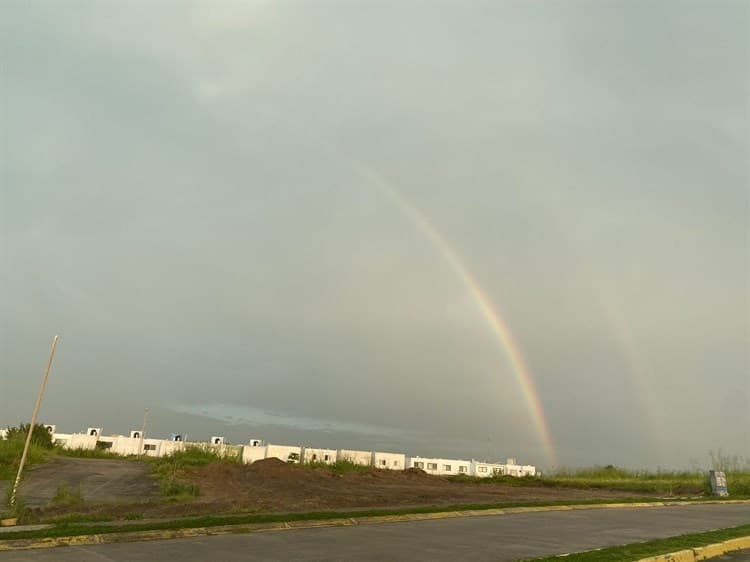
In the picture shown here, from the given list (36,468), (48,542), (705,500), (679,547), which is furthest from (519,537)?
(36,468)

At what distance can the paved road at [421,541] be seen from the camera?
10.3 metres

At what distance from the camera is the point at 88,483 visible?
94.6 feet

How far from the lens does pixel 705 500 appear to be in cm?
2542

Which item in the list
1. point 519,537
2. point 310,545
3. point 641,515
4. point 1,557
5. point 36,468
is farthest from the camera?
point 36,468

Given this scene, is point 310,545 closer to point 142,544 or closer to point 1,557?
point 142,544

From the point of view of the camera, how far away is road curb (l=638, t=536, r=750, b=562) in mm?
9911

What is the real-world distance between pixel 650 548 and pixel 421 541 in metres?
4.27

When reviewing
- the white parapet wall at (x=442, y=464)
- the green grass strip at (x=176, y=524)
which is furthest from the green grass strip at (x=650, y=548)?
the white parapet wall at (x=442, y=464)

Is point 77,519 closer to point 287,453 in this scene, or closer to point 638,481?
point 638,481

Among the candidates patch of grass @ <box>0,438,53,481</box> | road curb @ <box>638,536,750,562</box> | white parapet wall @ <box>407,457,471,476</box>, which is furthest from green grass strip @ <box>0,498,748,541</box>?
white parapet wall @ <box>407,457,471,476</box>

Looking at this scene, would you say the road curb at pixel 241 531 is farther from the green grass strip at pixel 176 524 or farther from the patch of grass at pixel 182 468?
the patch of grass at pixel 182 468

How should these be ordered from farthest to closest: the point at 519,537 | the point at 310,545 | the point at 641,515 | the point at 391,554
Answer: the point at 641,515 → the point at 519,537 → the point at 310,545 → the point at 391,554

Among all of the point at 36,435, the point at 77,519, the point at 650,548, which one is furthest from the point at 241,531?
the point at 36,435

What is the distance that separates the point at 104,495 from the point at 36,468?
13.1m
